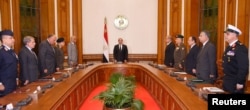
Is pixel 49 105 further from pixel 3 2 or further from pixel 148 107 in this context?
pixel 3 2

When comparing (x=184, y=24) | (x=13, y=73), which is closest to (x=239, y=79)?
(x=13, y=73)

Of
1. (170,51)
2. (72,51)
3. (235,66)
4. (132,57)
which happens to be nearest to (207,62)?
(235,66)

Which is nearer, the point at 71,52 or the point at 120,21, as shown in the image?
the point at 71,52

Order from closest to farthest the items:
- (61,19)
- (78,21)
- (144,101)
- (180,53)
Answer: (144,101) < (180,53) < (61,19) < (78,21)

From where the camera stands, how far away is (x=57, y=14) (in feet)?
28.9

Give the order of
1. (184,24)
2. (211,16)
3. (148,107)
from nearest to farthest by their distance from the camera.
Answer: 1. (148,107)
2. (211,16)
3. (184,24)

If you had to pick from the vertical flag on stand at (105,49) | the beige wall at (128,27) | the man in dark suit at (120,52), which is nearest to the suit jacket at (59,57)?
the man in dark suit at (120,52)

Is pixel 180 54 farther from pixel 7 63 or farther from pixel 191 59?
pixel 7 63

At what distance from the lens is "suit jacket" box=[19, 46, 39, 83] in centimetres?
447

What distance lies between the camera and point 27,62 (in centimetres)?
452

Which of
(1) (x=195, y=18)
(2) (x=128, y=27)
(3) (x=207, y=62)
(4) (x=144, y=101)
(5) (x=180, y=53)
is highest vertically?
(1) (x=195, y=18)

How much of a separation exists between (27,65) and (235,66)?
319 centimetres

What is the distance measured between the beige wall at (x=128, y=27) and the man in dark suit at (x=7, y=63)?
18.7ft

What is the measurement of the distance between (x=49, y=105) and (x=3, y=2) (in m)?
4.66
